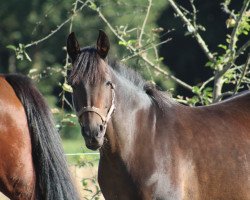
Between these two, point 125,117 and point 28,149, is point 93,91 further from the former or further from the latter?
point 28,149

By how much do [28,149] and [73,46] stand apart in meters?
0.79

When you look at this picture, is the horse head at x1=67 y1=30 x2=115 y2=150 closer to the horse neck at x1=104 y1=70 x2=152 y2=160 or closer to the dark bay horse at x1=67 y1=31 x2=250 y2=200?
the dark bay horse at x1=67 y1=31 x2=250 y2=200

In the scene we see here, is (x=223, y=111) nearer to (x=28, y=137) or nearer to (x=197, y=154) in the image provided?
(x=197, y=154)

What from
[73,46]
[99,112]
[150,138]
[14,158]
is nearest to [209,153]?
[150,138]

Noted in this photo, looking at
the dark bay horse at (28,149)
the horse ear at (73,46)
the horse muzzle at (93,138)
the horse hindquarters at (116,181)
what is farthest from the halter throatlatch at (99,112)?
the dark bay horse at (28,149)

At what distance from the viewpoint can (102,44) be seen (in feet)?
18.1

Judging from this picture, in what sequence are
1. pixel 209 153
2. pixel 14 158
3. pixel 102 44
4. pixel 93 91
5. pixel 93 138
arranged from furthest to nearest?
pixel 209 153
pixel 14 158
pixel 102 44
pixel 93 91
pixel 93 138

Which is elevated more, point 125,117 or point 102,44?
point 102,44

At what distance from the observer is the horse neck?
5535 millimetres

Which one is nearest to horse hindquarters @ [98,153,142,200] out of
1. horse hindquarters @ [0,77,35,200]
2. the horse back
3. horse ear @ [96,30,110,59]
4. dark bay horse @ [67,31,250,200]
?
dark bay horse @ [67,31,250,200]

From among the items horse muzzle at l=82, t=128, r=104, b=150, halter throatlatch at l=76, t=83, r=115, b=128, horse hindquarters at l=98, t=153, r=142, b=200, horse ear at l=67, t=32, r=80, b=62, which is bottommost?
horse hindquarters at l=98, t=153, r=142, b=200

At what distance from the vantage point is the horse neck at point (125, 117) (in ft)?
18.2

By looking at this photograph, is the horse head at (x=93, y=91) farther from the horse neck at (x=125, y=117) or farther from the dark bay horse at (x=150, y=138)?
the horse neck at (x=125, y=117)

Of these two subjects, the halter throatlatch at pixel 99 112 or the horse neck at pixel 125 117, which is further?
the horse neck at pixel 125 117
